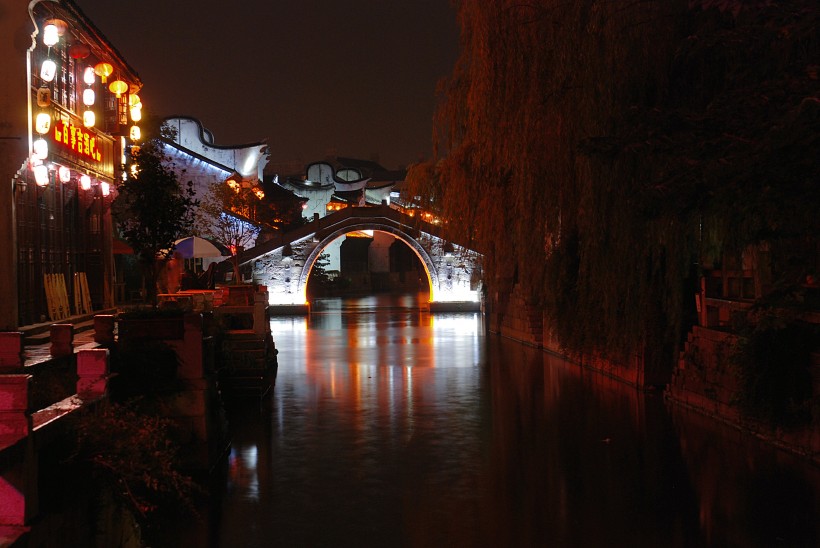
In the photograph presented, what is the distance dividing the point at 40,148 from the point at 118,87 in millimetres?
4197

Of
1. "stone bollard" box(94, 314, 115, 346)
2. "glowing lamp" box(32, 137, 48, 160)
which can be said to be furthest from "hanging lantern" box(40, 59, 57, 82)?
"stone bollard" box(94, 314, 115, 346)

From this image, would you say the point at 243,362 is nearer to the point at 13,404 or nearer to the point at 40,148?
the point at 40,148

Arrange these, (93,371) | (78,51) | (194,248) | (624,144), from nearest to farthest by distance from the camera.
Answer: (93,371)
(624,144)
(78,51)
(194,248)

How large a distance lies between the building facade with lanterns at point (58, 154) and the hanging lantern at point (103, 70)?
23 mm

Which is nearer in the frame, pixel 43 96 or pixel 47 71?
pixel 43 96

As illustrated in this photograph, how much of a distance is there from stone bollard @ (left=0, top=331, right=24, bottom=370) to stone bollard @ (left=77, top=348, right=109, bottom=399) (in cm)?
117

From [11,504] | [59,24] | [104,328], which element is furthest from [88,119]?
[11,504]

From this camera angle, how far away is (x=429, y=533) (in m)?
6.21

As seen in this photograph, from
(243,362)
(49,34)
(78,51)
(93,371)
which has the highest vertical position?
(78,51)

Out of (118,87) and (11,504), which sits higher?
(118,87)

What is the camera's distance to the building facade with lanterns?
7.75 m

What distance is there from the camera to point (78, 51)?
37.2 ft

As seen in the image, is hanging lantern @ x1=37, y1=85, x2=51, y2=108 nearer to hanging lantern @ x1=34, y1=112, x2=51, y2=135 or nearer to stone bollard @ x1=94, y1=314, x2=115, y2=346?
hanging lantern @ x1=34, y1=112, x2=51, y2=135

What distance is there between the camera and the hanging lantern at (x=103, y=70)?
12.3 metres
